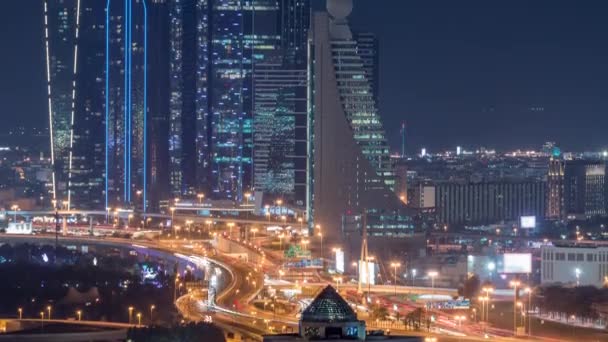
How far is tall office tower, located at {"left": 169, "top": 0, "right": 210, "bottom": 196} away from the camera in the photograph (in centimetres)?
7456

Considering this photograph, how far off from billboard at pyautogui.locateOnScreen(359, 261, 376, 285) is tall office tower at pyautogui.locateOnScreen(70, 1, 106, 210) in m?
31.0

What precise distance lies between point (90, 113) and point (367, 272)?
1373 inches

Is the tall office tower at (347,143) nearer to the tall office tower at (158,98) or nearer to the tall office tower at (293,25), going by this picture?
the tall office tower at (293,25)

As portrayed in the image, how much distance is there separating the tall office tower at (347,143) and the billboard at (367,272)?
282 inches

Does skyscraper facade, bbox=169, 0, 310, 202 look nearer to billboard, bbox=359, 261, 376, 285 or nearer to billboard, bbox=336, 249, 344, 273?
billboard, bbox=336, 249, 344, 273

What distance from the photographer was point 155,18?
74000 mm

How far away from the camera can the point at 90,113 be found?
245 ft

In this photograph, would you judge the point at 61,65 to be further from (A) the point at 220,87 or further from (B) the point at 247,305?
(B) the point at 247,305

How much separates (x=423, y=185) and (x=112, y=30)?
12.4 m

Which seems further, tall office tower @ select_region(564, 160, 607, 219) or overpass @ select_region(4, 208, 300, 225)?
tall office tower @ select_region(564, 160, 607, 219)

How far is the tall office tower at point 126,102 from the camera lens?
73312mm

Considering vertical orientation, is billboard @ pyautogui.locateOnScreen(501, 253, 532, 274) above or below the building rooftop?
below

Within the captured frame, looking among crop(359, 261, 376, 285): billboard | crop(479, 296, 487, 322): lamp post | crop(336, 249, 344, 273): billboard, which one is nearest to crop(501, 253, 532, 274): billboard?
crop(359, 261, 376, 285): billboard

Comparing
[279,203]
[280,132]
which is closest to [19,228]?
[279,203]
